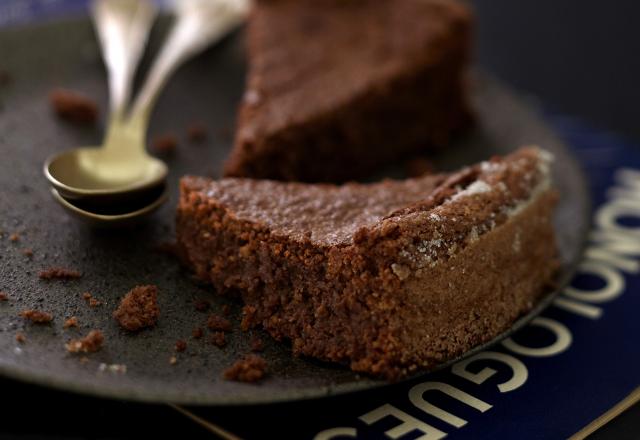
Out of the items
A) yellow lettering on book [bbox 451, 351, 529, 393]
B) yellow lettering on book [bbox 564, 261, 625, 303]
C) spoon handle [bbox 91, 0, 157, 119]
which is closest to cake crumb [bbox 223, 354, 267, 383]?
yellow lettering on book [bbox 451, 351, 529, 393]

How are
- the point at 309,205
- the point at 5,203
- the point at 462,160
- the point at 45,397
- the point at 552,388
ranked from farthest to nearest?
the point at 462,160
the point at 5,203
the point at 309,205
the point at 552,388
the point at 45,397

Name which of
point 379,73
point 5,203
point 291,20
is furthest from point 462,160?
point 5,203

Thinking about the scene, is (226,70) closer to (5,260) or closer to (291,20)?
(291,20)

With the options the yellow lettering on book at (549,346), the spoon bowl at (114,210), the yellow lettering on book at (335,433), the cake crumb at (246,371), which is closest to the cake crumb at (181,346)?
the cake crumb at (246,371)

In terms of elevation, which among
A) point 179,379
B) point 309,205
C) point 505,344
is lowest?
point 505,344

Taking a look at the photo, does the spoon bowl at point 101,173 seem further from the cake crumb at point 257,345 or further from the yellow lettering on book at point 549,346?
the yellow lettering on book at point 549,346

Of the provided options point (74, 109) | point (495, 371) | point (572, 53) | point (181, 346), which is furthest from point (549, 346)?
point (572, 53)
